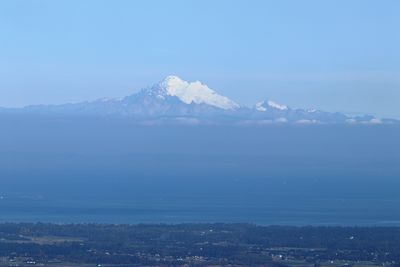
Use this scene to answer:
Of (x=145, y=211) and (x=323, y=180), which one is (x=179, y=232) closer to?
(x=145, y=211)

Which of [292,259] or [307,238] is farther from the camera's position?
[307,238]

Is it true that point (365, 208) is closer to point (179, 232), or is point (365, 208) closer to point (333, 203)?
point (333, 203)

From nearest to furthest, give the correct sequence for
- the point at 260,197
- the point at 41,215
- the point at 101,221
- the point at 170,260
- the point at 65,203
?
1. the point at 170,260
2. the point at 101,221
3. the point at 41,215
4. the point at 65,203
5. the point at 260,197

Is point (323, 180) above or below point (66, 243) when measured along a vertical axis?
above

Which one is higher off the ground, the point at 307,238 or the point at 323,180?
the point at 323,180

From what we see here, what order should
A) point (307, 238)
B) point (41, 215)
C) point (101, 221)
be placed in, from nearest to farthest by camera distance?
1. point (307, 238)
2. point (101, 221)
3. point (41, 215)

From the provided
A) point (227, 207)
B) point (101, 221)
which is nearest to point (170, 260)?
point (101, 221)

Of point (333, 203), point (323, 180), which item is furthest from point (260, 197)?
point (323, 180)

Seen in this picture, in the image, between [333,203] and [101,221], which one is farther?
[333,203]

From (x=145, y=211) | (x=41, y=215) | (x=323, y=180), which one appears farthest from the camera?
(x=323, y=180)
